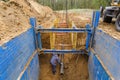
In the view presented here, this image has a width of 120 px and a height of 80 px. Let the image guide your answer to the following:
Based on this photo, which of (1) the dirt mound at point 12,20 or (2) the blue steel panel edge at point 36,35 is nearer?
(1) the dirt mound at point 12,20

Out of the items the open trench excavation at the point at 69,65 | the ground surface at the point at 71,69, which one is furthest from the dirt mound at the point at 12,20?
the ground surface at the point at 71,69

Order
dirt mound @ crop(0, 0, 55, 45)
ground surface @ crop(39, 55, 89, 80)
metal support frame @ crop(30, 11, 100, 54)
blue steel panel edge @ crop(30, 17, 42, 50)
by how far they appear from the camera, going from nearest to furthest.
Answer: dirt mound @ crop(0, 0, 55, 45), metal support frame @ crop(30, 11, 100, 54), blue steel panel edge @ crop(30, 17, 42, 50), ground surface @ crop(39, 55, 89, 80)

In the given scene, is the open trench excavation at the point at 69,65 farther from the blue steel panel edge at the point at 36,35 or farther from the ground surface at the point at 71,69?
the blue steel panel edge at the point at 36,35

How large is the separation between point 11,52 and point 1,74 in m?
0.86

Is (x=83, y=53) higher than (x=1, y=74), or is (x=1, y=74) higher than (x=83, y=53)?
(x=1, y=74)

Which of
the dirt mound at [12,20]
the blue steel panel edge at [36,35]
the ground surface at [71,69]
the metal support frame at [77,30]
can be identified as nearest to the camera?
the dirt mound at [12,20]

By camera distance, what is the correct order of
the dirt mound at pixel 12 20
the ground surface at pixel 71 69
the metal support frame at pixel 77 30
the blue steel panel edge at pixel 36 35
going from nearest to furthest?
the dirt mound at pixel 12 20, the metal support frame at pixel 77 30, the blue steel panel edge at pixel 36 35, the ground surface at pixel 71 69

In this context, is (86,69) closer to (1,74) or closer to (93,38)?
(93,38)

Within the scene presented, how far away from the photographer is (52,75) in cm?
802

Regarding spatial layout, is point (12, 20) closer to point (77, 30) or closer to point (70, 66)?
point (77, 30)

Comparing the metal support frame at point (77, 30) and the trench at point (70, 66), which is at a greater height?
the metal support frame at point (77, 30)

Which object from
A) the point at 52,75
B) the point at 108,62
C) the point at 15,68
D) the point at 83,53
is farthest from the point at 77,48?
the point at 15,68

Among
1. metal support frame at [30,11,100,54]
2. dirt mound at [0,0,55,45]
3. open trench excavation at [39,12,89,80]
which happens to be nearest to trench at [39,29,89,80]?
open trench excavation at [39,12,89,80]

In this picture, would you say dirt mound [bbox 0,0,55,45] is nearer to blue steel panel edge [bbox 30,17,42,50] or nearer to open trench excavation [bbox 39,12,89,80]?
blue steel panel edge [bbox 30,17,42,50]
